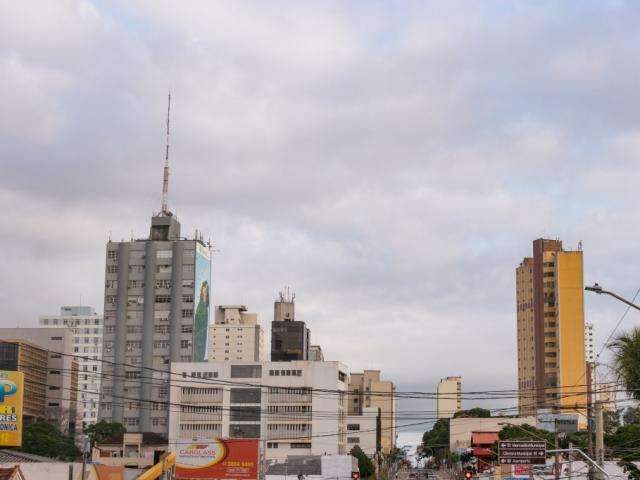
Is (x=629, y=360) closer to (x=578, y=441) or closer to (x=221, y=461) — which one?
(x=221, y=461)

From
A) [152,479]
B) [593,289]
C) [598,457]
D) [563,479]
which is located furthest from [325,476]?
[593,289]

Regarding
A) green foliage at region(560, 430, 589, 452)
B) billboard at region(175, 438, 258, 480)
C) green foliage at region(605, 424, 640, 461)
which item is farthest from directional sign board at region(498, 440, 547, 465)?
green foliage at region(560, 430, 589, 452)

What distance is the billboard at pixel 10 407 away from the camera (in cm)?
8994

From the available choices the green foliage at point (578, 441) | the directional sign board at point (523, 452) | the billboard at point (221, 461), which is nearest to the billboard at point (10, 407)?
the billboard at point (221, 461)

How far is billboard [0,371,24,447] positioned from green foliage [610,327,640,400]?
53278 millimetres

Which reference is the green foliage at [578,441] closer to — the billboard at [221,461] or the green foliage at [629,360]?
the billboard at [221,461]

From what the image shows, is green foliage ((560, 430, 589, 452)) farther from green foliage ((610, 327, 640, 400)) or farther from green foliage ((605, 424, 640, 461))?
green foliage ((610, 327, 640, 400))

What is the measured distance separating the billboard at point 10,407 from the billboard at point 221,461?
18.9 meters

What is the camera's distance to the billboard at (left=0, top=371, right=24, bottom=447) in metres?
89.9

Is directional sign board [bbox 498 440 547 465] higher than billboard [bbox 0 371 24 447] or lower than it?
lower

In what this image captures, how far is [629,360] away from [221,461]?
56.6 meters

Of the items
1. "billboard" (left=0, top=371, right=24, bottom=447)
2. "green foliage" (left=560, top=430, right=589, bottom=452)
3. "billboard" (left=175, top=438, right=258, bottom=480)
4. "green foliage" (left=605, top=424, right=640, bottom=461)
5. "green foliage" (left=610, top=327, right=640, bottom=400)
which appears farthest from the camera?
"green foliage" (left=560, top=430, right=589, bottom=452)

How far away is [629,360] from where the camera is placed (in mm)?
55250

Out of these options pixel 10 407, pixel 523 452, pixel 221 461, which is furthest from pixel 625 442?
pixel 10 407
